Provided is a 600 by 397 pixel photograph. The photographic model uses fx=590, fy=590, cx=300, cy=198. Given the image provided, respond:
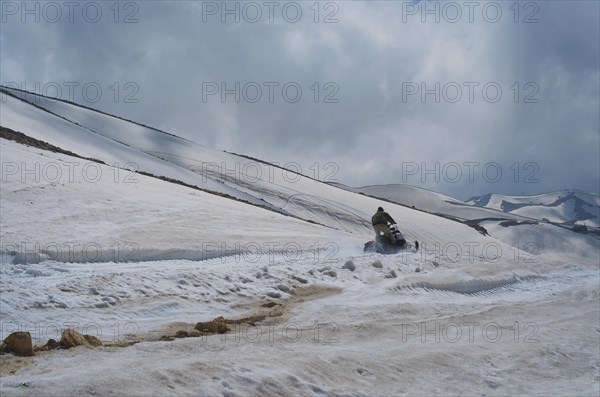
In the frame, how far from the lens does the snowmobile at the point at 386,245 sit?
58.4 ft

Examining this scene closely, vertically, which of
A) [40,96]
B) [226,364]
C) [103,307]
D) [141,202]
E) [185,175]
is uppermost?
[40,96]

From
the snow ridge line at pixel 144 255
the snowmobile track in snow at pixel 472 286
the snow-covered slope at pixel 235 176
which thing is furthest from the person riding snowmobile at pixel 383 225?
the snow-covered slope at pixel 235 176

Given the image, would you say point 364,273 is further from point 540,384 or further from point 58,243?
point 58,243

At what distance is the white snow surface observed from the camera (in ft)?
24.3

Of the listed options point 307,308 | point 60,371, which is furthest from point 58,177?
point 60,371

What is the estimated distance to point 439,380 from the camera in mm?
8438

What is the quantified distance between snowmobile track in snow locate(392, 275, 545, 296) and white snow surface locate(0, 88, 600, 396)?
0.05 m

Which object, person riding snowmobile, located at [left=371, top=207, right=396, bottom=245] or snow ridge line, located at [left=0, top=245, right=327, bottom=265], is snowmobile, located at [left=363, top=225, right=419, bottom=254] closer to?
person riding snowmobile, located at [left=371, top=207, right=396, bottom=245]

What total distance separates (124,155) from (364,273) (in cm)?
2104

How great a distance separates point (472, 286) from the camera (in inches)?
605

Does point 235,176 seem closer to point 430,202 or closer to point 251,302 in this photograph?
point 251,302

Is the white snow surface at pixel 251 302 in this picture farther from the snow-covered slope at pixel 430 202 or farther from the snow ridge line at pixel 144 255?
the snow-covered slope at pixel 430 202

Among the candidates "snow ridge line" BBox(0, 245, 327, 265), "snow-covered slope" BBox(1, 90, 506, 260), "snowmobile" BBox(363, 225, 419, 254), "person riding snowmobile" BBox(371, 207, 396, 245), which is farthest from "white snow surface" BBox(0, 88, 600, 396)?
"snow-covered slope" BBox(1, 90, 506, 260)

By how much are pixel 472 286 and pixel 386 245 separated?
350 cm
